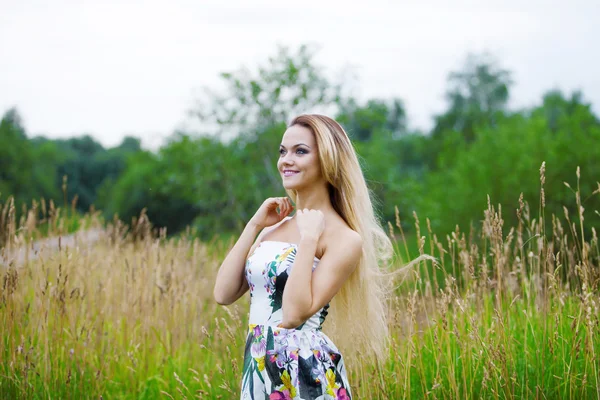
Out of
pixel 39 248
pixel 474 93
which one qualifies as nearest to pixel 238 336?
pixel 39 248

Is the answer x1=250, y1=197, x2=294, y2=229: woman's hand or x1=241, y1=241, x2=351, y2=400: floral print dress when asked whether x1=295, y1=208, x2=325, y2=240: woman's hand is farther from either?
x1=250, y1=197, x2=294, y2=229: woman's hand

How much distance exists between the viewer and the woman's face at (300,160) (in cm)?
250

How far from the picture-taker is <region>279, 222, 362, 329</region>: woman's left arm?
2201 millimetres

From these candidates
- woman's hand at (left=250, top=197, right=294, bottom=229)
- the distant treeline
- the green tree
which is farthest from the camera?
the green tree

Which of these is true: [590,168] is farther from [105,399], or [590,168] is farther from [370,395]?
[105,399]

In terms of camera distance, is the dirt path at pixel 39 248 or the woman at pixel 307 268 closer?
the woman at pixel 307 268

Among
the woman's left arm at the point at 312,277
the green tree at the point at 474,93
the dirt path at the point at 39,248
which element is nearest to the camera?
the woman's left arm at the point at 312,277

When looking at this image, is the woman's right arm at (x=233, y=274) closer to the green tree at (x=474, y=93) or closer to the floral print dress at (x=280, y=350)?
the floral print dress at (x=280, y=350)

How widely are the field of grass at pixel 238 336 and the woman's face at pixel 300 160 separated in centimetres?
64

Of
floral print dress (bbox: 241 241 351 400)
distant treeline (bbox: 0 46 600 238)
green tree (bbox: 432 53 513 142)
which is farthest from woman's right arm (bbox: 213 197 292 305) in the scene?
green tree (bbox: 432 53 513 142)

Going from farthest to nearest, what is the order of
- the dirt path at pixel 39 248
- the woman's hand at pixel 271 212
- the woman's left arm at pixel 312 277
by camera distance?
1. the dirt path at pixel 39 248
2. the woman's hand at pixel 271 212
3. the woman's left arm at pixel 312 277

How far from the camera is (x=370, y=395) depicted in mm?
3145

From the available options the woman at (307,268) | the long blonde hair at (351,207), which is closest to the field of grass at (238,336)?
the long blonde hair at (351,207)

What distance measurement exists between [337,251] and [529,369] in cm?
160
